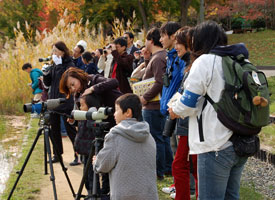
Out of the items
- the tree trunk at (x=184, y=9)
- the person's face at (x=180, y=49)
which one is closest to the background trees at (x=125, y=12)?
the tree trunk at (x=184, y=9)

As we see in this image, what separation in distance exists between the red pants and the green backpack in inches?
50.3

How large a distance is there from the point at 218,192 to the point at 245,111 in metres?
0.61

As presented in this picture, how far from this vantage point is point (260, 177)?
5.79 m

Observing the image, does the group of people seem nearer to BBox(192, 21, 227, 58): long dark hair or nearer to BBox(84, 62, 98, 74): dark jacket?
BBox(192, 21, 227, 58): long dark hair

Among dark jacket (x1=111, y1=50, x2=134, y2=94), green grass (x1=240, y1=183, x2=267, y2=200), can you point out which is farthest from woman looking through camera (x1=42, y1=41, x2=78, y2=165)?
green grass (x1=240, y1=183, x2=267, y2=200)

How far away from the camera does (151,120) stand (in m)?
5.55

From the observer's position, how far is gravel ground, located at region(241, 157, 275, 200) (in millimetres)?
5262

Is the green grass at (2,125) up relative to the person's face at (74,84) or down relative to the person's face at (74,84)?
down

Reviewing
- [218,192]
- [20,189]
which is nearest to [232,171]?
[218,192]

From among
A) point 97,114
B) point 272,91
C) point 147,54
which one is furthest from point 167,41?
point 272,91

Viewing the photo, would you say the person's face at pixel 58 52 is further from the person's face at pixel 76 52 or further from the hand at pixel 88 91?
the hand at pixel 88 91

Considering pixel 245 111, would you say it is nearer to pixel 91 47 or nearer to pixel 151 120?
pixel 151 120

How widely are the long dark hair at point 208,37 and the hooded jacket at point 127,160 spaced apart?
788mm

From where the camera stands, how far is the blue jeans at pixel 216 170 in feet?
9.91
